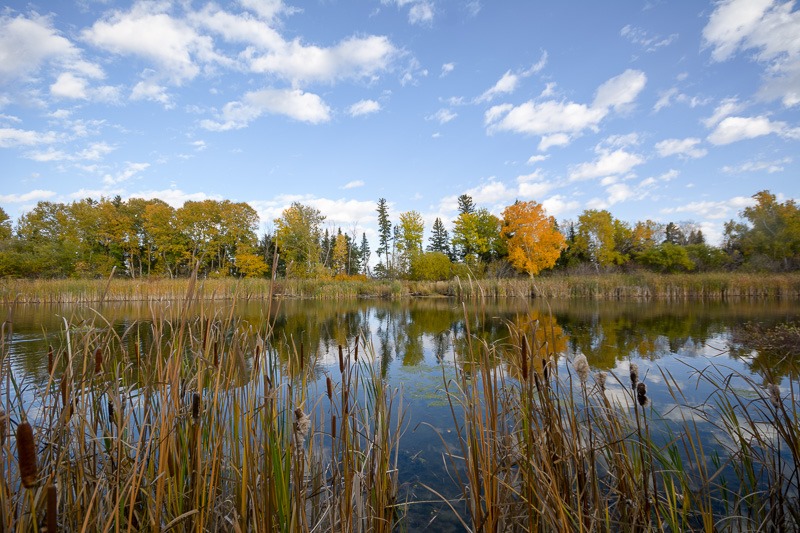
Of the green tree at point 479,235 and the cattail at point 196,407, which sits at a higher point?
the green tree at point 479,235

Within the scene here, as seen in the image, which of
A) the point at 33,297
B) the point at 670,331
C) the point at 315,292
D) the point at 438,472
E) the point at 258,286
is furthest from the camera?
the point at 315,292

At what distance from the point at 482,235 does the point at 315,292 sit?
2114 centimetres

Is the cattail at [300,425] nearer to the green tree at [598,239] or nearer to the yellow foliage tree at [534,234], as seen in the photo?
the yellow foliage tree at [534,234]

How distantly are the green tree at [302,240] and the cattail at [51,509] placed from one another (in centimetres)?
3060

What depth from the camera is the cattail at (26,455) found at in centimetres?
50

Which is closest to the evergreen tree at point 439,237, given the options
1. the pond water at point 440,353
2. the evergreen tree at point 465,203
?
the evergreen tree at point 465,203

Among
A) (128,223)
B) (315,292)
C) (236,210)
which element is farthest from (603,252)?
(128,223)

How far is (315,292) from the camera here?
25.7 m

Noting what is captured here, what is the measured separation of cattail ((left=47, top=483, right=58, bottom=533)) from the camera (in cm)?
50

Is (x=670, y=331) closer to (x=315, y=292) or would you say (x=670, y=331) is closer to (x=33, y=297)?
(x=315, y=292)

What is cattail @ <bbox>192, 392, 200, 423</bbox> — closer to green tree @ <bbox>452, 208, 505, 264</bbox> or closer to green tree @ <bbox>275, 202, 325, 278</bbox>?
green tree @ <bbox>275, 202, 325, 278</bbox>

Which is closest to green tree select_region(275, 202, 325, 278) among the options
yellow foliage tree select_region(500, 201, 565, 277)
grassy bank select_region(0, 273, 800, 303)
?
grassy bank select_region(0, 273, 800, 303)

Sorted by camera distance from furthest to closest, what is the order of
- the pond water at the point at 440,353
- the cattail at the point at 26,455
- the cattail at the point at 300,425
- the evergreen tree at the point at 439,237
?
the evergreen tree at the point at 439,237, the pond water at the point at 440,353, the cattail at the point at 300,425, the cattail at the point at 26,455

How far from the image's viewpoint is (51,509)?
0.55 meters
